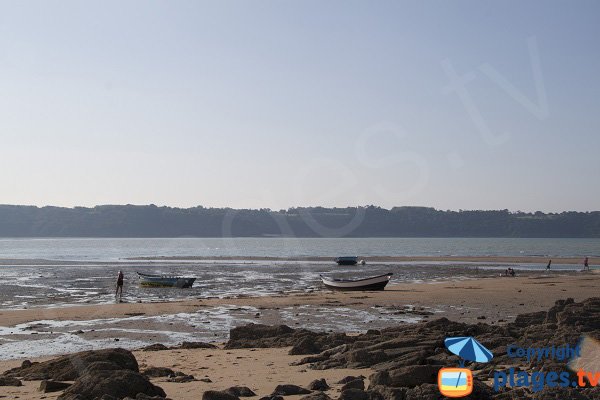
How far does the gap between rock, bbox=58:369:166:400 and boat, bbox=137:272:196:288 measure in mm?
31133

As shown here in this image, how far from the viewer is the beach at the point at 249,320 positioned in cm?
1262

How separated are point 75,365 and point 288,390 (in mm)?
4217

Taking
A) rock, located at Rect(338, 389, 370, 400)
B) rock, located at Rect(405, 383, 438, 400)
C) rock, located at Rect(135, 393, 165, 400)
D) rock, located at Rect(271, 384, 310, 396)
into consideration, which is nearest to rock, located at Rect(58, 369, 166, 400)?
rock, located at Rect(135, 393, 165, 400)

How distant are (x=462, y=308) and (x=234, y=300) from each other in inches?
414

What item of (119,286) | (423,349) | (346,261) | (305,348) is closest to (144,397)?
(423,349)

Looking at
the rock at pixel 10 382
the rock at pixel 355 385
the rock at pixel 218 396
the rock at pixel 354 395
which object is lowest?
the rock at pixel 10 382

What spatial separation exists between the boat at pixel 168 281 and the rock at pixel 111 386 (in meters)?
31.1

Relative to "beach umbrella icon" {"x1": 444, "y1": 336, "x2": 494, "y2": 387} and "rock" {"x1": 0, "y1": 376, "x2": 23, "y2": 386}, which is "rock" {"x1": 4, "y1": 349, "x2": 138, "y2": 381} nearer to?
"rock" {"x1": 0, "y1": 376, "x2": 23, "y2": 386}

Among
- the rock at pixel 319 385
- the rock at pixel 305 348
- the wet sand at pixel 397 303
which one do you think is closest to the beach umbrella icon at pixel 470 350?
the rock at pixel 319 385

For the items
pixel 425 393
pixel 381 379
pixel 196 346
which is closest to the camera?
pixel 425 393

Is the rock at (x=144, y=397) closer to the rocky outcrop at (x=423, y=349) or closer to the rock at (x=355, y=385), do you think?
the rocky outcrop at (x=423, y=349)

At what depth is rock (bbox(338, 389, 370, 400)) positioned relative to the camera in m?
9.43

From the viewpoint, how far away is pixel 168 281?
4181cm

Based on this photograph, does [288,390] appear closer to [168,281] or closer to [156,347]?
[156,347]
